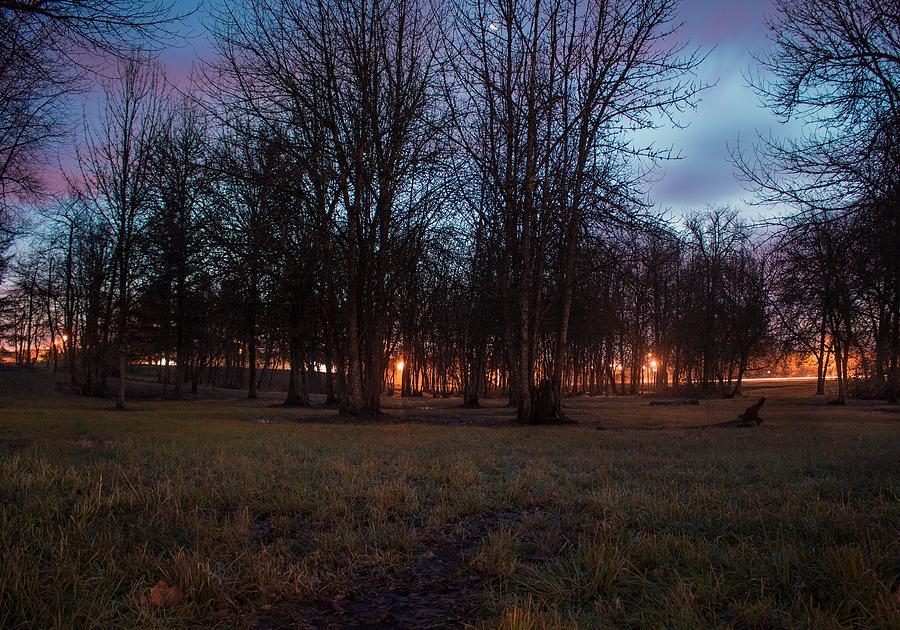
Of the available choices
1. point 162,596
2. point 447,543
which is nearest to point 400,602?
point 447,543

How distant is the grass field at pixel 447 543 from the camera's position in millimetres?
2645

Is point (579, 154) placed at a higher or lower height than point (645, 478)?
higher

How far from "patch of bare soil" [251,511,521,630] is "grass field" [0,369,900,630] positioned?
0.04ft

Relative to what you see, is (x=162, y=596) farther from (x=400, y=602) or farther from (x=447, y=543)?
(x=447, y=543)

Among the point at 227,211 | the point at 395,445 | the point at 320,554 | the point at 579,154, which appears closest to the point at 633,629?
the point at 320,554

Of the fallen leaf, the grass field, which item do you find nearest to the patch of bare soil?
the grass field

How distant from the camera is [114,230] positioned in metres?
23.8

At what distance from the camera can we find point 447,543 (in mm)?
3887

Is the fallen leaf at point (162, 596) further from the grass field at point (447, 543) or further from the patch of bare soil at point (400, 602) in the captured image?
the patch of bare soil at point (400, 602)

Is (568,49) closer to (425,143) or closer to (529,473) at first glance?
(425,143)

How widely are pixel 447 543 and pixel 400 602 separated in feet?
3.24

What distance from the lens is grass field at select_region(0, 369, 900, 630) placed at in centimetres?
264

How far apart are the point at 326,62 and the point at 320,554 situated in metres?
15.3

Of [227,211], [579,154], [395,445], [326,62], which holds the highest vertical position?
[326,62]
